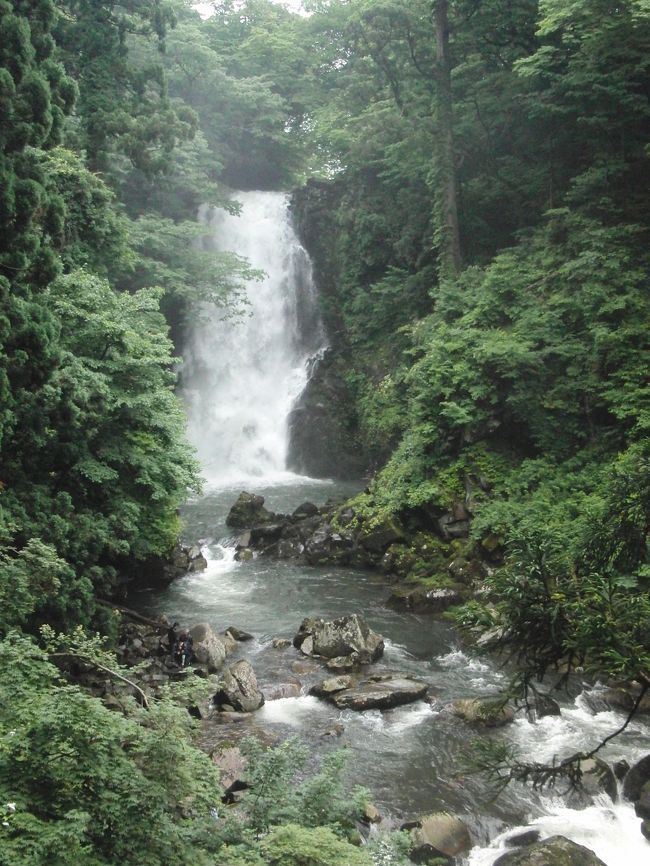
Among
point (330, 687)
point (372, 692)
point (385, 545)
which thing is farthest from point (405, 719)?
point (385, 545)

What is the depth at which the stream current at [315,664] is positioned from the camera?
8.76 m

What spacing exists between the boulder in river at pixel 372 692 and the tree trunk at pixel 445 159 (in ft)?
45.7

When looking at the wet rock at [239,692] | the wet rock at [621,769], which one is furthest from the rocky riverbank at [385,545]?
the wet rock at [621,769]

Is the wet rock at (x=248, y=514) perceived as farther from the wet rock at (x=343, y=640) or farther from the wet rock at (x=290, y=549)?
the wet rock at (x=343, y=640)

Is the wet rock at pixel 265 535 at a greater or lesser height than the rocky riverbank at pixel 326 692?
greater

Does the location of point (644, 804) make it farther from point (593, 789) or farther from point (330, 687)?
point (330, 687)

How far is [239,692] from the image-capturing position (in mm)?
11438

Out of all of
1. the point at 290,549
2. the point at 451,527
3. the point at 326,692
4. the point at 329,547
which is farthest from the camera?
the point at 290,549

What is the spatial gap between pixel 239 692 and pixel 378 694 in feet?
7.56

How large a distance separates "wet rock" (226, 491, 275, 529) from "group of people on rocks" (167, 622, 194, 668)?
8.19 metres

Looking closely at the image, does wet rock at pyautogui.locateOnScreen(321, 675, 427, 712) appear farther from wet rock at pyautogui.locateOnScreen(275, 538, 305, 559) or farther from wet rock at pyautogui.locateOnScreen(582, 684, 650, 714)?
wet rock at pyautogui.locateOnScreen(275, 538, 305, 559)

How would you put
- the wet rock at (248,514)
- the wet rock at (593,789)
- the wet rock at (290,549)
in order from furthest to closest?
1. the wet rock at (248,514)
2. the wet rock at (290,549)
3. the wet rock at (593,789)

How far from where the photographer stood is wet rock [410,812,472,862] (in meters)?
7.93

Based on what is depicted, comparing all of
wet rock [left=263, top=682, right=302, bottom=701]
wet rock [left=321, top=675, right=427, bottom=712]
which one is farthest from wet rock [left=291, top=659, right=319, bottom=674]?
wet rock [left=321, top=675, right=427, bottom=712]
